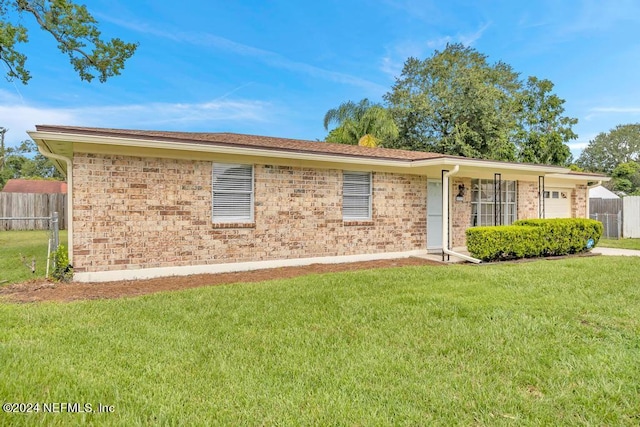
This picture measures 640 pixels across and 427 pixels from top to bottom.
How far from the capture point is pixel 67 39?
1317cm

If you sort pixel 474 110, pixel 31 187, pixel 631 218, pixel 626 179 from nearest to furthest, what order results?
1. pixel 631 218
2. pixel 474 110
3. pixel 31 187
4. pixel 626 179

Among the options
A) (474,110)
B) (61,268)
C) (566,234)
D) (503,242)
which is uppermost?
(474,110)

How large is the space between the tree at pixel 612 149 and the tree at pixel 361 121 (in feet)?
181

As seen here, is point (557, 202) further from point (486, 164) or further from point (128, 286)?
A: point (128, 286)

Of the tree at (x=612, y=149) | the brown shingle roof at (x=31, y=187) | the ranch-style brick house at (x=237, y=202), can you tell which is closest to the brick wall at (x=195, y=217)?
the ranch-style brick house at (x=237, y=202)

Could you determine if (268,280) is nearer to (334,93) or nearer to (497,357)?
(497,357)

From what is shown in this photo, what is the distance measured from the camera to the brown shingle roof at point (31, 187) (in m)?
31.2

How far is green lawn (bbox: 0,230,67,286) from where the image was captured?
811 centimetres

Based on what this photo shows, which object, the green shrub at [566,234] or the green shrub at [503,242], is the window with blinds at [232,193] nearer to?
the green shrub at [503,242]

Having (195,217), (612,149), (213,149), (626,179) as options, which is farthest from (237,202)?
(612,149)

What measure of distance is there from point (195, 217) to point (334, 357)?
5618 millimetres

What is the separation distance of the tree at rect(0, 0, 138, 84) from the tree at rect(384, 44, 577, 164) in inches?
752

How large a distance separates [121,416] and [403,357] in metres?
2.48

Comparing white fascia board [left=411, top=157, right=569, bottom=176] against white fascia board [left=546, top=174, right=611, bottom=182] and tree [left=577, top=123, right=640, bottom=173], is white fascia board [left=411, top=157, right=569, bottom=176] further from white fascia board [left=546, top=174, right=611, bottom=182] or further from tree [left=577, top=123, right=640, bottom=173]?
tree [left=577, top=123, right=640, bottom=173]
